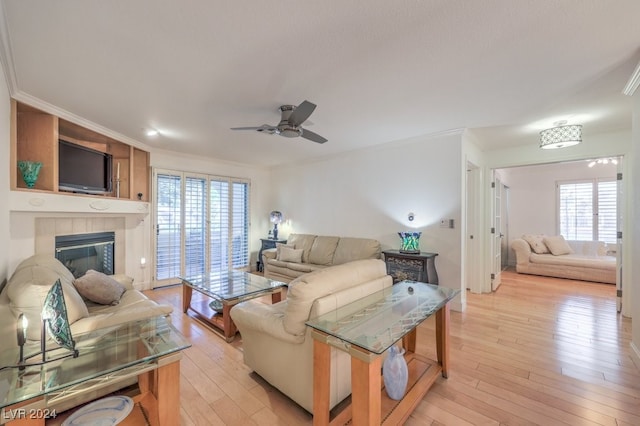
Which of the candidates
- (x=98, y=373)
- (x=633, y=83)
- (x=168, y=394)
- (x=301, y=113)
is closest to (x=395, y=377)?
(x=168, y=394)

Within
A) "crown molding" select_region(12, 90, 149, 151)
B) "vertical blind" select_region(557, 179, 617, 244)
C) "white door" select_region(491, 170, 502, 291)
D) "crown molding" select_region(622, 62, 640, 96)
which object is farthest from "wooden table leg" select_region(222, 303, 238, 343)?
"vertical blind" select_region(557, 179, 617, 244)

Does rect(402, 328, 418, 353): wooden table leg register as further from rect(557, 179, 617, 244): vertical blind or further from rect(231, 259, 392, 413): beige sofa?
rect(557, 179, 617, 244): vertical blind

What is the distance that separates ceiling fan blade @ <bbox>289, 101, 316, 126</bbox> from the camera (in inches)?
89.9

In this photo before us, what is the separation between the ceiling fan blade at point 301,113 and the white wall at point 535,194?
18.9 ft

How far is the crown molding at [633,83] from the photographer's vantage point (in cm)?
205

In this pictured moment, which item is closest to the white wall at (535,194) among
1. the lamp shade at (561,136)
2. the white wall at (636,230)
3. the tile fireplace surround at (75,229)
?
the lamp shade at (561,136)

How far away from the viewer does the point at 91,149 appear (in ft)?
11.8

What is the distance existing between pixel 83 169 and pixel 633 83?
5.81 m

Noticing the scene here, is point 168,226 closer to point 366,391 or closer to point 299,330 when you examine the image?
point 299,330

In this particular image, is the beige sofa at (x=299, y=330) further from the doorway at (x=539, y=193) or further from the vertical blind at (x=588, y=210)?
the vertical blind at (x=588, y=210)

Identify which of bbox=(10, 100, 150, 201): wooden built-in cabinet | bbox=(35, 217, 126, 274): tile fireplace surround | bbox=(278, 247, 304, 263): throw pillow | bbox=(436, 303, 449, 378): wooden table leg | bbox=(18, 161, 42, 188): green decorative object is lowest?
bbox=(436, 303, 449, 378): wooden table leg

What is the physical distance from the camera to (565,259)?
545cm

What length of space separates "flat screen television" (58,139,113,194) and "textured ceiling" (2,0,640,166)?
535 mm

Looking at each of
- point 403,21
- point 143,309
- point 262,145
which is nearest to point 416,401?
point 143,309
